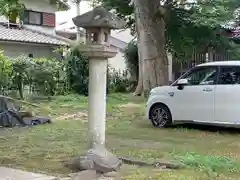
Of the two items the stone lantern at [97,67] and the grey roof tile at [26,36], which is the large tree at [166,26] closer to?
the grey roof tile at [26,36]

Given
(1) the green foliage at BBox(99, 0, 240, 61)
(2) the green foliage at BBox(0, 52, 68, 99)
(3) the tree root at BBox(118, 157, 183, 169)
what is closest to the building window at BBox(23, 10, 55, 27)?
(1) the green foliage at BBox(99, 0, 240, 61)

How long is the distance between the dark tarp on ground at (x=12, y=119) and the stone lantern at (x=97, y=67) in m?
5.78

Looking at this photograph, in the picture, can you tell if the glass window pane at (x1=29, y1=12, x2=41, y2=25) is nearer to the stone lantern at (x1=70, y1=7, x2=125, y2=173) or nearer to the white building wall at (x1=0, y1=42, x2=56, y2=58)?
the white building wall at (x1=0, y1=42, x2=56, y2=58)

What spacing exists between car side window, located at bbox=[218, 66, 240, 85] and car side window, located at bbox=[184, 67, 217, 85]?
0.19 m

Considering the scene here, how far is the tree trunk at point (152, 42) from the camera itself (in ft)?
Answer: 64.2

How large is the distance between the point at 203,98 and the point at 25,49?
55.5 feet

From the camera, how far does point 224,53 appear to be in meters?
25.7

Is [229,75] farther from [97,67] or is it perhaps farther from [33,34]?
[33,34]

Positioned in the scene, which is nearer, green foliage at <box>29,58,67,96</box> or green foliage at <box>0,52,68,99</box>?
green foliage at <box>0,52,68,99</box>

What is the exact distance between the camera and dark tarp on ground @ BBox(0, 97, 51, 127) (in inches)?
492

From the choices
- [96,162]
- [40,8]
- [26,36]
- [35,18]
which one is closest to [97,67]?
[96,162]

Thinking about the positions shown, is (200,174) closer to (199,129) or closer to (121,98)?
(199,129)

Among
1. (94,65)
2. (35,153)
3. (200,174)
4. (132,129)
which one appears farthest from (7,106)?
(200,174)

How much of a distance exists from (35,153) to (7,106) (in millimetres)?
4903
